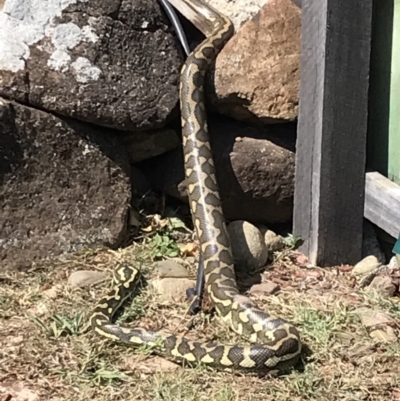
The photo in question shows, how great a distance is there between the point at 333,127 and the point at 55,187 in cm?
222

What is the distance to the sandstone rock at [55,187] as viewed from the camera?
670 centimetres

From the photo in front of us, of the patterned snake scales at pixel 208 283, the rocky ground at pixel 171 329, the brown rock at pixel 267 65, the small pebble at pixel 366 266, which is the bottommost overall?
the small pebble at pixel 366 266

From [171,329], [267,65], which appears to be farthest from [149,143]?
[171,329]

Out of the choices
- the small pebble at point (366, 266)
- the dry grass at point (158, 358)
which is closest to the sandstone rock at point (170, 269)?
the dry grass at point (158, 358)

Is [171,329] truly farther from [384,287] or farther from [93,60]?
[93,60]

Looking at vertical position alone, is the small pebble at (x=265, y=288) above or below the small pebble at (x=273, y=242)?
below

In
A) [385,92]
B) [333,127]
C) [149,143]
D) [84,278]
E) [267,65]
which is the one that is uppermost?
[267,65]

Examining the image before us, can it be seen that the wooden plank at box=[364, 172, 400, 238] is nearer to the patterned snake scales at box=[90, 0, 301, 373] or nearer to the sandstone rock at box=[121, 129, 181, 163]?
the patterned snake scales at box=[90, 0, 301, 373]

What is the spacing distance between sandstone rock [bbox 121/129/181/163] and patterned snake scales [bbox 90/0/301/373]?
0.37 metres

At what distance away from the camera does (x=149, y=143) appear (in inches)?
290

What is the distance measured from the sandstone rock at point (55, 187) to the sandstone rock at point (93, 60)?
18 centimetres

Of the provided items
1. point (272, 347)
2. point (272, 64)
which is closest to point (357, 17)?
point (272, 64)

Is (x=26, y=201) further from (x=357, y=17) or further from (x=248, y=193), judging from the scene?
(x=357, y=17)

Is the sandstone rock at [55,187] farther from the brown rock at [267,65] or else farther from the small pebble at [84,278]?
the brown rock at [267,65]
